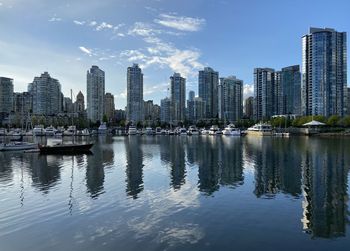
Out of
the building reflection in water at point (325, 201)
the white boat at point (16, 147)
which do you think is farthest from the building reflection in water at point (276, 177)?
the white boat at point (16, 147)

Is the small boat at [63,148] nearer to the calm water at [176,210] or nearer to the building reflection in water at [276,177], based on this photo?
the calm water at [176,210]

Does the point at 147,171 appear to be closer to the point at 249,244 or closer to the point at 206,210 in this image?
the point at 206,210

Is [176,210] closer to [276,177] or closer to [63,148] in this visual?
[276,177]

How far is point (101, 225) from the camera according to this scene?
23547 millimetres

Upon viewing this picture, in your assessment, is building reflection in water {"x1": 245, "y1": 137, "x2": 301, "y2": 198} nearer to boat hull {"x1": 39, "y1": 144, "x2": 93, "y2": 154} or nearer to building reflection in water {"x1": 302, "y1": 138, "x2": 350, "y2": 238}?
building reflection in water {"x1": 302, "y1": 138, "x2": 350, "y2": 238}

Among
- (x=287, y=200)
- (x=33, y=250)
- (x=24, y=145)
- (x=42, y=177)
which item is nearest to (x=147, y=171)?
(x=42, y=177)

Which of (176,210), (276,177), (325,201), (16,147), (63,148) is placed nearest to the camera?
(176,210)

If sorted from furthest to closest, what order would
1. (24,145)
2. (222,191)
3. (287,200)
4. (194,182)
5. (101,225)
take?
(24,145), (194,182), (222,191), (287,200), (101,225)

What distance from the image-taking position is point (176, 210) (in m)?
27.4

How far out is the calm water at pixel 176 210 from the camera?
67.3ft

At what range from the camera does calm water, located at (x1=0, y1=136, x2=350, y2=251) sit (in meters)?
20.5

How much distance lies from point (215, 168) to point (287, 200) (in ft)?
69.5

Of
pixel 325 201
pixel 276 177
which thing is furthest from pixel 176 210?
pixel 276 177

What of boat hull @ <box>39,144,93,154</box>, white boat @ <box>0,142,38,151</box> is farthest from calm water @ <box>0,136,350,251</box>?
white boat @ <box>0,142,38,151</box>
